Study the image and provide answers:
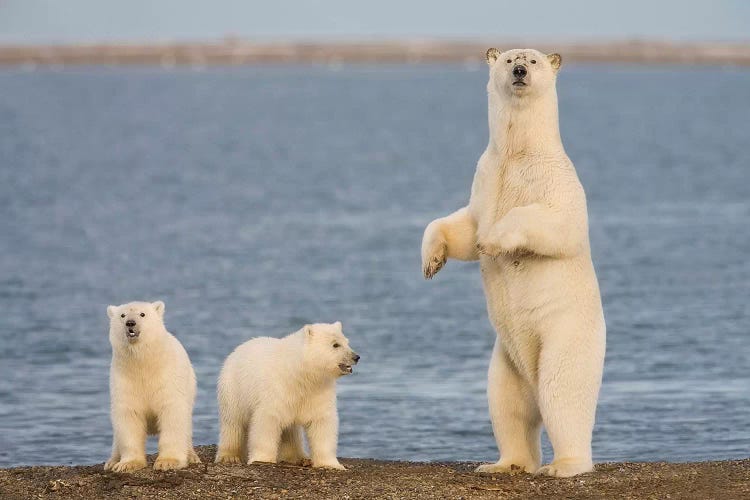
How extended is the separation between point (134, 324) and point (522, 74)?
278 cm

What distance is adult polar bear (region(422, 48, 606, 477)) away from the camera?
32.9 feet

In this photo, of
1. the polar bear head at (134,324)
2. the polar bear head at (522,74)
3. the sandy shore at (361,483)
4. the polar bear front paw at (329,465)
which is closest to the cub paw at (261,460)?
the sandy shore at (361,483)

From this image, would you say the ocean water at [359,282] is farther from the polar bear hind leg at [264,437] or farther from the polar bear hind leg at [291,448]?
the polar bear hind leg at [264,437]

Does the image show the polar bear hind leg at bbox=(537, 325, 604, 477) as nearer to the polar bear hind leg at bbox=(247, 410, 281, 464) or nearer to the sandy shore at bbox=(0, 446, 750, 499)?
the sandy shore at bbox=(0, 446, 750, 499)

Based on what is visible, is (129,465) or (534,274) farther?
(534,274)

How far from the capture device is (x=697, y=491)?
923 centimetres

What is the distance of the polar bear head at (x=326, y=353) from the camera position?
33.1 feet

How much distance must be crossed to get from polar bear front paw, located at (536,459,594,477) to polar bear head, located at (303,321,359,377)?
4.39 ft

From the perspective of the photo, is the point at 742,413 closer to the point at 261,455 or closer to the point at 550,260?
the point at 550,260

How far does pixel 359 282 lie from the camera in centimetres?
2252

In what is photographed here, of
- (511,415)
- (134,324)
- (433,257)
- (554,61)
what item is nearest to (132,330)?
(134,324)

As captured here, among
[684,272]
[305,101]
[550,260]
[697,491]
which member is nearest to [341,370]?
[550,260]

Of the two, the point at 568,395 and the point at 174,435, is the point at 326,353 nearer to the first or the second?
the point at 174,435

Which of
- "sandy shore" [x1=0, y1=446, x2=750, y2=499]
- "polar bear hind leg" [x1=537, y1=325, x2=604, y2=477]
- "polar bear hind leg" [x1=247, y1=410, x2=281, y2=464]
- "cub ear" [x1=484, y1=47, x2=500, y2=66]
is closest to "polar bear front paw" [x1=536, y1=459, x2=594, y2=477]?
"polar bear hind leg" [x1=537, y1=325, x2=604, y2=477]
